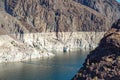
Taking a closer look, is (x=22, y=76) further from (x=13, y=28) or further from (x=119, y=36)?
(x=13, y=28)

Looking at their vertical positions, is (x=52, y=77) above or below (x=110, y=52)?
below

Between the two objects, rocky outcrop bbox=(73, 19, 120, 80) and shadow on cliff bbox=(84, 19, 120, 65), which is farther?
shadow on cliff bbox=(84, 19, 120, 65)

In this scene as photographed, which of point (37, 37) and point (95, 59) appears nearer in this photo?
point (95, 59)

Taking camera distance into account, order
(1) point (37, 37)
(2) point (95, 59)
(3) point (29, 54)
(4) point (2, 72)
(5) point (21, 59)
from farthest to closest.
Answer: (1) point (37, 37) < (3) point (29, 54) < (5) point (21, 59) < (4) point (2, 72) < (2) point (95, 59)

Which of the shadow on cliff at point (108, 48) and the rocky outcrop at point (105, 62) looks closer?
the rocky outcrop at point (105, 62)

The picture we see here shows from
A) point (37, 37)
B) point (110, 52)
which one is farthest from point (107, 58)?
point (37, 37)

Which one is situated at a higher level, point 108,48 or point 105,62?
point 108,48

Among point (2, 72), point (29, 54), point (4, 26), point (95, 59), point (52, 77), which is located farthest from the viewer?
point (4, 26)

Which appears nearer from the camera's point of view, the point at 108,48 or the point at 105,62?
the point at 105,62
